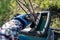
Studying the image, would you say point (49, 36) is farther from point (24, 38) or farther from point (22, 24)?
point (22, 24)

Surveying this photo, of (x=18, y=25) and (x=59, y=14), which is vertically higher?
(x=59, y=14)

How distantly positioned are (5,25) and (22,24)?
197mm

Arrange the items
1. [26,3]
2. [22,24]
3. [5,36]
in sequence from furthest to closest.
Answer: [26,3], [22,24], [5,36]

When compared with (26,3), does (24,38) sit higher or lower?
lower

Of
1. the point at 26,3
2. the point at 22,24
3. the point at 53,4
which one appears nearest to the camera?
the point at 22,24

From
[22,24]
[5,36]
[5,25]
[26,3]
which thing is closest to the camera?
[5,36]

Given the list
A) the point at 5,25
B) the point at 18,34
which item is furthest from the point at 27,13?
Answer: the point at 18,34

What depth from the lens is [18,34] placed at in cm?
118

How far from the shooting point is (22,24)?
146 centimetres

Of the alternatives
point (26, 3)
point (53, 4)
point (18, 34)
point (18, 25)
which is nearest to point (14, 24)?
point (18, 25)

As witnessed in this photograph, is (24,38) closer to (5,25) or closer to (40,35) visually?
(40,35)

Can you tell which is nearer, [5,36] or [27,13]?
[5,36]

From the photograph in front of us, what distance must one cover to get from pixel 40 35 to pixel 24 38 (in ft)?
0.44

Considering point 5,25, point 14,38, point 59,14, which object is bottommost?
point 14,38
